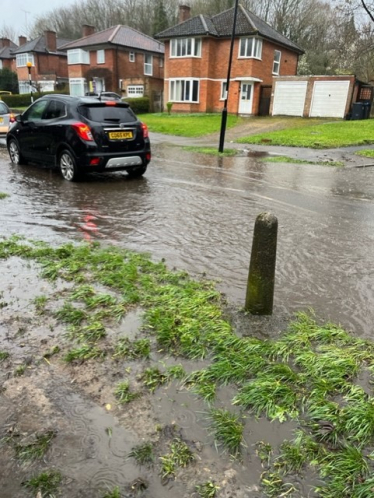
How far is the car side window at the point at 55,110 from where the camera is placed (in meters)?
8.94

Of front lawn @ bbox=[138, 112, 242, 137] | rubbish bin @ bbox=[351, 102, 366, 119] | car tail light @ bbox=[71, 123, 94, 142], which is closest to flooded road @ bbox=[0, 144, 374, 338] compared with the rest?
car tail light @ bbox=[71, 123, 94, 142]

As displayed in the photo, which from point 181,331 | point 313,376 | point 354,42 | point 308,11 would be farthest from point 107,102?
point 308,11

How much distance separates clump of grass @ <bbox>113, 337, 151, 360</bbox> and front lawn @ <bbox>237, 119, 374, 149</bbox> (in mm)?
15764

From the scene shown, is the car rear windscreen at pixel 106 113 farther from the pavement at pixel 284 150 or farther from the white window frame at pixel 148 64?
Result: the white window frame at pixel 148 64

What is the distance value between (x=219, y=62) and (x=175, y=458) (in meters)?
35.1

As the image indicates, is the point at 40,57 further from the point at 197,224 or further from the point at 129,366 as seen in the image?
the point at 129,366

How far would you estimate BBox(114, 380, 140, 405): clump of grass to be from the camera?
8.41 feet

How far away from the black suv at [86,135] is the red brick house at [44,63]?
46.2 meters

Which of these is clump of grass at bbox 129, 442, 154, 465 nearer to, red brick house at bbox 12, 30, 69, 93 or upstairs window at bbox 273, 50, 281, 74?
upstairs window at bbox 273, 50, 281, 74

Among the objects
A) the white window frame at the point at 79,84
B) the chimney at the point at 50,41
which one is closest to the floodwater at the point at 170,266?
the white window frame at the point at 79,84

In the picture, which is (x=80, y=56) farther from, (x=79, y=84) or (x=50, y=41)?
(x=50, y=41)

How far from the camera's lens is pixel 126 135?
28.9ft

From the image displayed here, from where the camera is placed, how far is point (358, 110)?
2820 centimetres

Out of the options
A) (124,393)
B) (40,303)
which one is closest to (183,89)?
(40,303)
